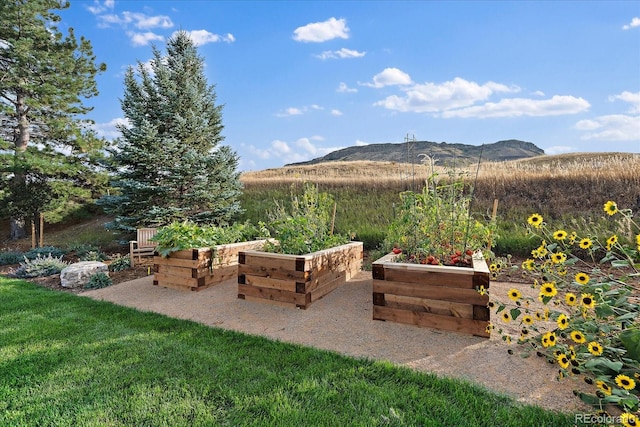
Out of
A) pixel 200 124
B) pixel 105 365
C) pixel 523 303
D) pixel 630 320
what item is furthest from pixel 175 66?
pixel 630 320

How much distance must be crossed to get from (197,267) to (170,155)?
5155 millimetres

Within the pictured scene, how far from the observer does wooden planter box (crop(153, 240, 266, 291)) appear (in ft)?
14.7

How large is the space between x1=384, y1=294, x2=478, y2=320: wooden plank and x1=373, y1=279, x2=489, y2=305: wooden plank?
36mm

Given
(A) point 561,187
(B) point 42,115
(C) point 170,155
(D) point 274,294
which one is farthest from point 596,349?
(B) point 42,115

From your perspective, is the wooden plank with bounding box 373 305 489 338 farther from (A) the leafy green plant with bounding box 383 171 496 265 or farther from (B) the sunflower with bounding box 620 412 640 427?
(B) the sunflower with bounding box 620 412 640 427

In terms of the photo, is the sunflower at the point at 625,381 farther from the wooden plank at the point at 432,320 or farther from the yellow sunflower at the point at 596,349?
the wooden plank at the point at 432,320

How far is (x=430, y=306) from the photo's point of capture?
2.91 m

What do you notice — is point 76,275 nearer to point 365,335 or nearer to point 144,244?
point 144,244

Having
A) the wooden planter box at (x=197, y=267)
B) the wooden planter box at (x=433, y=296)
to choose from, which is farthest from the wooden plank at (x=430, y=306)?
the wooden planter box at (x=197, y=267)

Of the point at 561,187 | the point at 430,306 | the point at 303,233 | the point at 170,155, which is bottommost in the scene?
the point at 430,306

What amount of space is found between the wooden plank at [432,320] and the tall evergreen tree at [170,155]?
6.74m

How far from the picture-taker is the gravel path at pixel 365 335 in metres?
2.07

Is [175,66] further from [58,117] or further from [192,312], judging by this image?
[192,312]

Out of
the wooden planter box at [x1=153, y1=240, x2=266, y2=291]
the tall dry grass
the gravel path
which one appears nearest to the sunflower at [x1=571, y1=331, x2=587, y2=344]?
the gravel path
